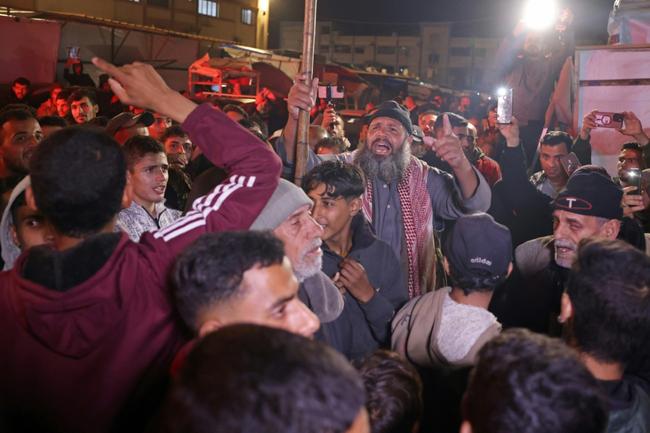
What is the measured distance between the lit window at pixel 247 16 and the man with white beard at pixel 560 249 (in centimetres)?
3357

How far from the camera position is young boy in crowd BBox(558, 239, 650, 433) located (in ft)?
6.92

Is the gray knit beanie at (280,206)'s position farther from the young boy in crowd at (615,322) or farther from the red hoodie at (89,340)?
the young boy in crowd at (615,322)

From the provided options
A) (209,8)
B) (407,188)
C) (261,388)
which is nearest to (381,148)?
(407,188)

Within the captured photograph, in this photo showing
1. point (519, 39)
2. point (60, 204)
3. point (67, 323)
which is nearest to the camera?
point (67, 323)

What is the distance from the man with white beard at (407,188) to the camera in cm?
434

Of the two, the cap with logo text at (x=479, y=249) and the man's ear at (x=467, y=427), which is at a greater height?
the cap with logo text at (x=479, y=249)

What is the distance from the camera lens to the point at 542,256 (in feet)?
12.3

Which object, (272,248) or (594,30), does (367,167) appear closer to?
(272,248)

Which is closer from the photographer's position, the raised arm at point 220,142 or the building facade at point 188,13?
the raised arm at point 220,142

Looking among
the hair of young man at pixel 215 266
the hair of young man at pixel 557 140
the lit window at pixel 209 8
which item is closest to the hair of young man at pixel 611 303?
the hair of young man at pixel 215 266

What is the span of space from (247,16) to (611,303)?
1400 inches

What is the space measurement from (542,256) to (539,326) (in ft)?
1.52

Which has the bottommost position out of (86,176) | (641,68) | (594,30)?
(86,176)

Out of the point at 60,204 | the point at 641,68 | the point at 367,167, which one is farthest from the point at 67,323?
the point at 641,68
